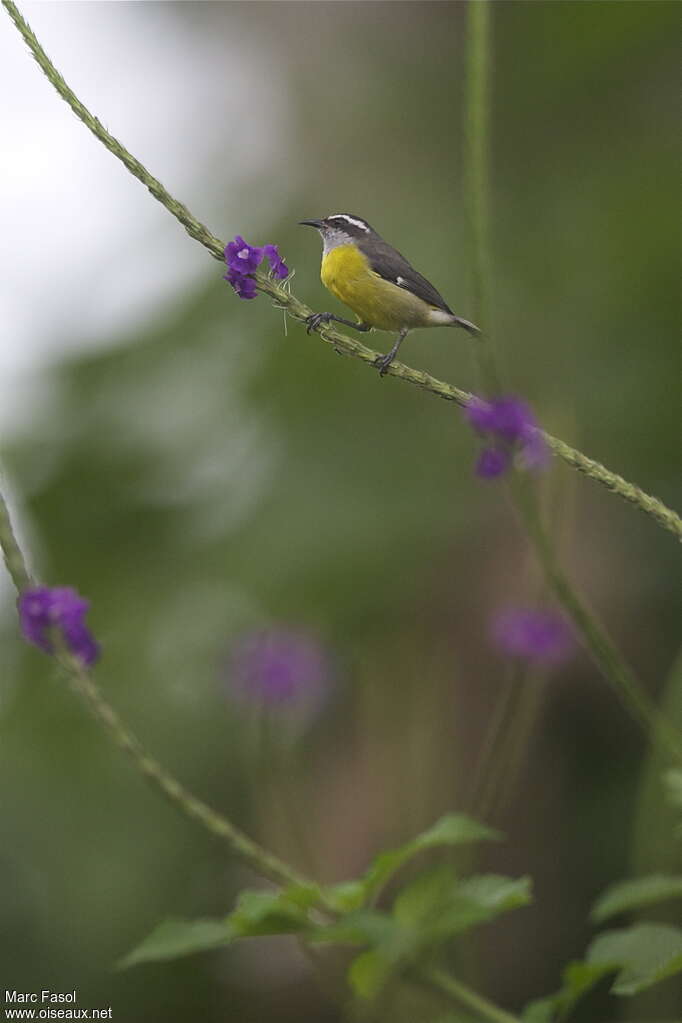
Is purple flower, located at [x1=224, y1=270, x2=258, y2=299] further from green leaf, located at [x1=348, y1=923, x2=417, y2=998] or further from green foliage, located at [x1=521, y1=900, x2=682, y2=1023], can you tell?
green foliage, located at [x1=521, y1=900, x2=682, y2=1023]

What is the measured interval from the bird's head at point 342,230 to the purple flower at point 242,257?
1.14 metres

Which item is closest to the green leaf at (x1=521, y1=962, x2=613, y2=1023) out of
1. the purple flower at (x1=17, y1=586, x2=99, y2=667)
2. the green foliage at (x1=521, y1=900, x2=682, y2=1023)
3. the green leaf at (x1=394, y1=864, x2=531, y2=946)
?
the green foliage at (x1=521, y1=900, x2=682, y2=1023)

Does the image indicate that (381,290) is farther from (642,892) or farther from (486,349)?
(642,892)

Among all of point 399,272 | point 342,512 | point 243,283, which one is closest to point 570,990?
point 243,283

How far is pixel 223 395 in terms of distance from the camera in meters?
5.50

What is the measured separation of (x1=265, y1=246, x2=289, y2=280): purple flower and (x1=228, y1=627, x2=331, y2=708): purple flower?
808mm

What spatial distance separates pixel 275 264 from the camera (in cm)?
155

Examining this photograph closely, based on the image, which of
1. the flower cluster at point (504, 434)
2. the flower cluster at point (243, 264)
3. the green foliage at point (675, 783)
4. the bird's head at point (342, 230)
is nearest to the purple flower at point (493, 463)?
the flower cluster at point (504, 434)

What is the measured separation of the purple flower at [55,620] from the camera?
57.4 inches

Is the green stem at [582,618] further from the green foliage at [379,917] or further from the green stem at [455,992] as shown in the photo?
the green stem at [455,992]

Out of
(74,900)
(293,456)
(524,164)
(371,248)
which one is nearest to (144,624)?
(293,456)

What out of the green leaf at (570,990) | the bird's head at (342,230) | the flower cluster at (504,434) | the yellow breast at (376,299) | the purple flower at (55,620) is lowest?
the green leaf at (570,990)

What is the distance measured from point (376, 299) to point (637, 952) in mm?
1334

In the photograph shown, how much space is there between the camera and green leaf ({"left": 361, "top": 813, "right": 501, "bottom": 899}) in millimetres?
1452
